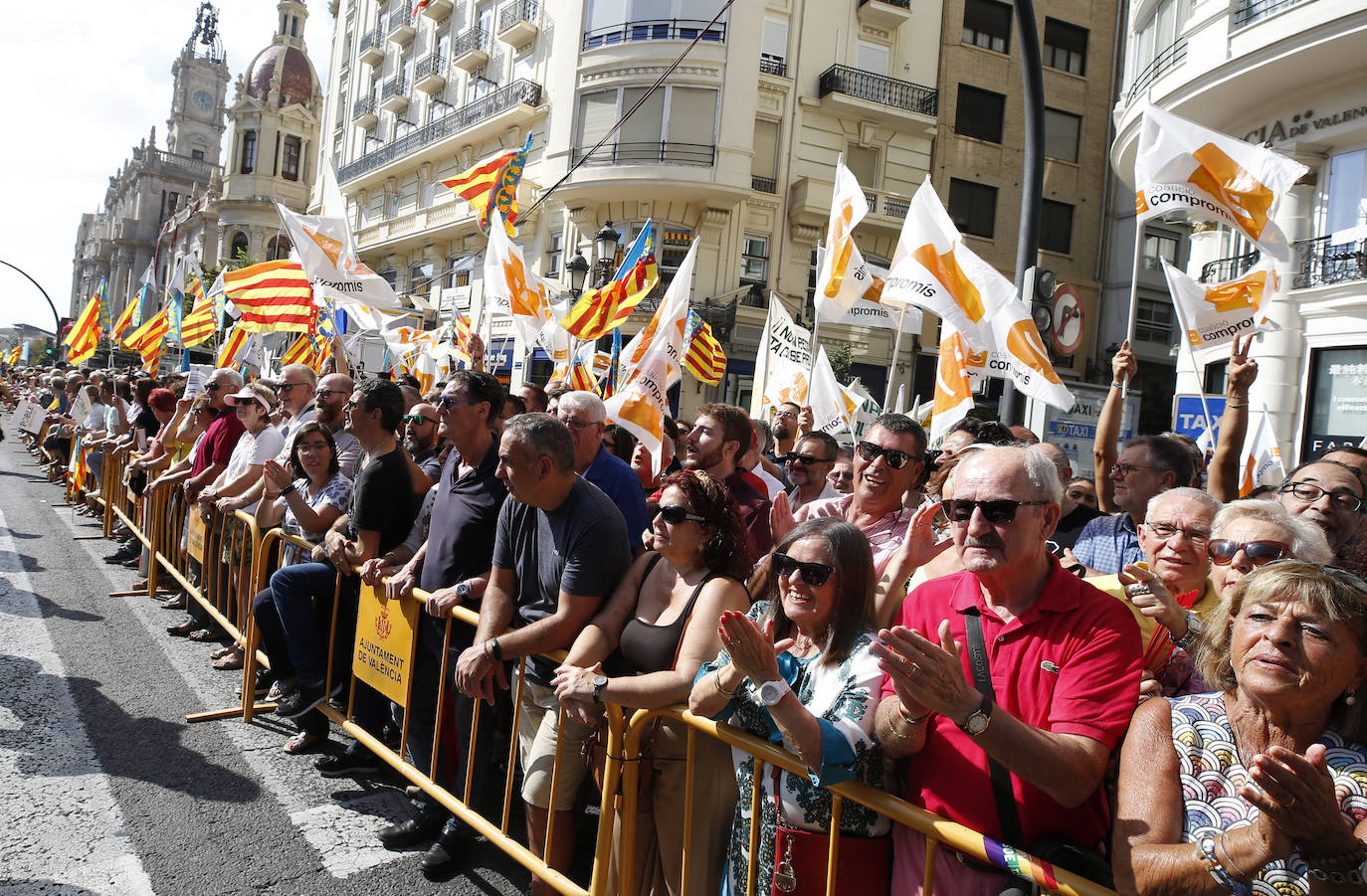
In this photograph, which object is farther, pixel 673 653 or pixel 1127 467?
pixel 1127 467

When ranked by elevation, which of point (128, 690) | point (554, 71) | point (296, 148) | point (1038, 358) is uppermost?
point (296, 148)

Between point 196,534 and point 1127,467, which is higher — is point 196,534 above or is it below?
below

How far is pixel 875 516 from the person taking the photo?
4.07m

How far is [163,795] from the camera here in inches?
161

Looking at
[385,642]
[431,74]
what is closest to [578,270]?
[385,642]

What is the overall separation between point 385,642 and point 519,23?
85.0 ft

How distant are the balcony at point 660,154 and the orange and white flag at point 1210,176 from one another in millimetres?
17903

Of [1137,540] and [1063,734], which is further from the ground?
[1137,540]

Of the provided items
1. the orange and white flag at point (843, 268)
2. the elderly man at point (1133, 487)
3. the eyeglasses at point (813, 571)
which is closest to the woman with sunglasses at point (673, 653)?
the eyeglasses at point (813, 571)

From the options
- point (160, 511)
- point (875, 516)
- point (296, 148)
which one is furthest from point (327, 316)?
point (296, 148)

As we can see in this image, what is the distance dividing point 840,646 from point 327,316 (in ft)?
39.8

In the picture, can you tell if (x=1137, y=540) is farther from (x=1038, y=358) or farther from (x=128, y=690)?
(x=128, y=690)

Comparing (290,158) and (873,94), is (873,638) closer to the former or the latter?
(873,94)

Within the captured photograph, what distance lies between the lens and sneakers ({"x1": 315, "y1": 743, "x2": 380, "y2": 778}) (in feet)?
14.7
